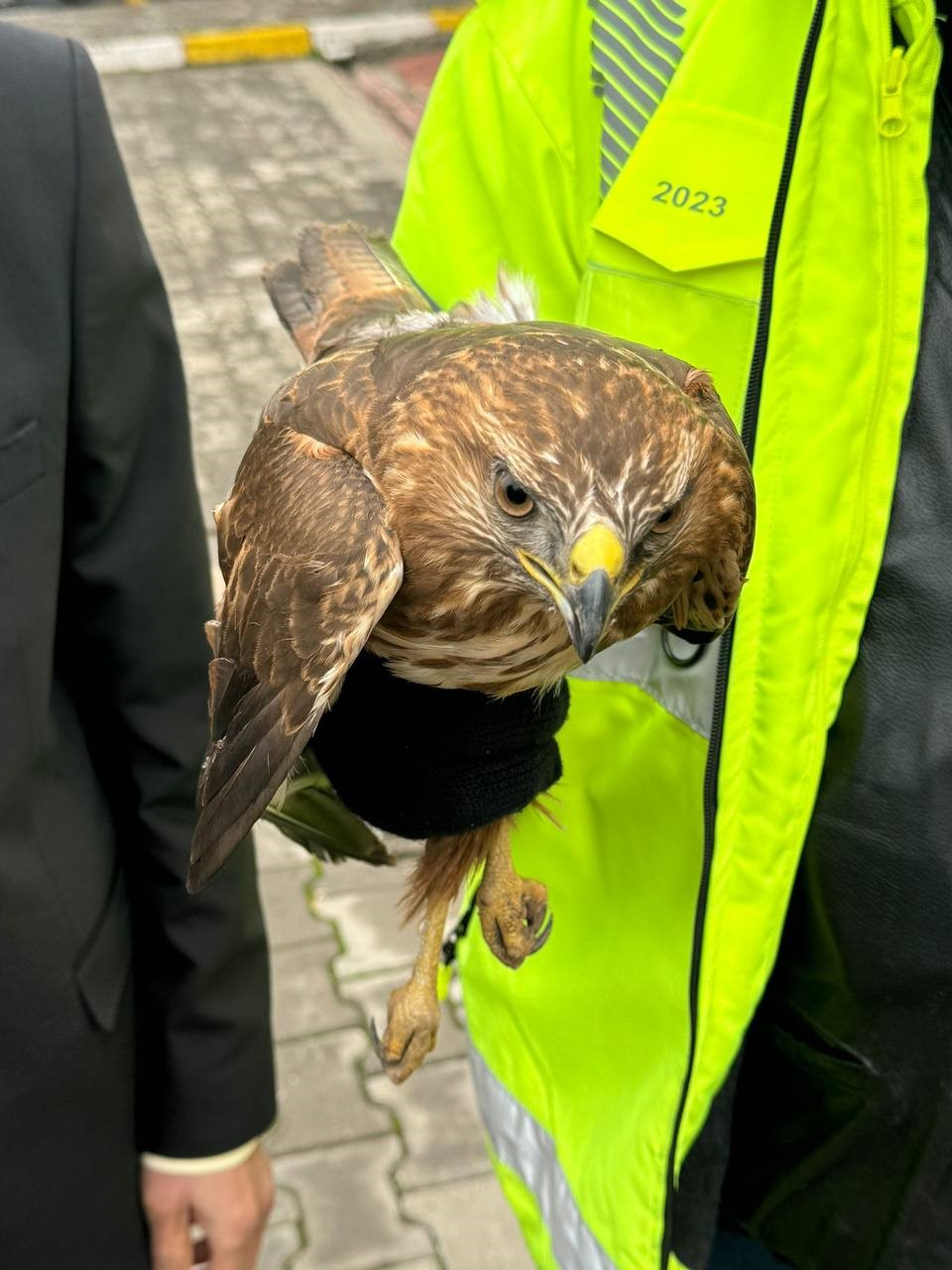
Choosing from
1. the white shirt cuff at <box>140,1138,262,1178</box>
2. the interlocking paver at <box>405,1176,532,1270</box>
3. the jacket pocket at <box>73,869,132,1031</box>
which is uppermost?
the jacket pocket at <box>73,869,132,1031</box>

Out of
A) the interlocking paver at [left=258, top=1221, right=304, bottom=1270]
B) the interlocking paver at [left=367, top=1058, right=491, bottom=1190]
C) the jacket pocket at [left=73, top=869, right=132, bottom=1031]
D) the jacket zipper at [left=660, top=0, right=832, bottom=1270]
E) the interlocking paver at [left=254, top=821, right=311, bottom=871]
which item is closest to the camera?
the jacket zipper at [left=660, top=0, right=832, bottom=1270]

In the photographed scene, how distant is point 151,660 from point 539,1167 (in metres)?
0.91

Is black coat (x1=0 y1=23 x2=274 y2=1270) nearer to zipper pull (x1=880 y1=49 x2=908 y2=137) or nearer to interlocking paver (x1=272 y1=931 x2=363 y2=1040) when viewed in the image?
zipper pull (x1=880 y1=49 x2=908 y2=137)

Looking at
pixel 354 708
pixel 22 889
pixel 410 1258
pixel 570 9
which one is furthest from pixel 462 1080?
pixel 570 9

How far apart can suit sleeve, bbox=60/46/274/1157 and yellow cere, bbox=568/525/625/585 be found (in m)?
0.80

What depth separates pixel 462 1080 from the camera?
416cm

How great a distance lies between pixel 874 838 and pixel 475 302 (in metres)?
0.85

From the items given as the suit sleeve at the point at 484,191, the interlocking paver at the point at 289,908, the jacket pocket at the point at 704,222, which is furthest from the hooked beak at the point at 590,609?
the interlocking paver at the point at 289,908

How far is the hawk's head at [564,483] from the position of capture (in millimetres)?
1469

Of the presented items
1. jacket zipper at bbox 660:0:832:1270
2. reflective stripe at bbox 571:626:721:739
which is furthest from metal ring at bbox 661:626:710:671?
jacket zipper at bbox 660:0:832:1270

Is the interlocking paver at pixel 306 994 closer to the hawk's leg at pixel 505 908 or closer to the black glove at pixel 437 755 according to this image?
the hawk's leg at pixel 505 908

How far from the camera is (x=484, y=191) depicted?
6.56 feet

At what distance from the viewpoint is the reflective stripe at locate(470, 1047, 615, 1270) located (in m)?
1.93

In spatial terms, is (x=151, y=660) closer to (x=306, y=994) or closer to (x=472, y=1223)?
(x=472, y=1223)
